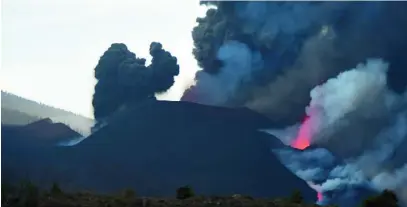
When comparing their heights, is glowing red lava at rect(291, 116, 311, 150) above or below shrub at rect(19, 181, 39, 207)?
above

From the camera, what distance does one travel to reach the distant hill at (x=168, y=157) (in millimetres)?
8133

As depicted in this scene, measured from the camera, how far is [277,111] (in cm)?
816

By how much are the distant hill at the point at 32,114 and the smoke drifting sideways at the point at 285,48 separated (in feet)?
3.95

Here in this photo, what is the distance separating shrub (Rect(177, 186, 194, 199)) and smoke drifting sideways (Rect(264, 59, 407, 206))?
979 millimetres

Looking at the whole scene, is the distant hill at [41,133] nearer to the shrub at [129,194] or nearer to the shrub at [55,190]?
the shrub at [55,190]

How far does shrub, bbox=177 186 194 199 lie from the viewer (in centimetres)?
810

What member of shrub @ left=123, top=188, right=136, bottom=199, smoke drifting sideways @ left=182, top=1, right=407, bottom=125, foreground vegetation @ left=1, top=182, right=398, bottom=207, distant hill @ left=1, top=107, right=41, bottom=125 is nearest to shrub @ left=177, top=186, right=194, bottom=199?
foreground vegetation @ left=1, top=182, right=398, bottom=207

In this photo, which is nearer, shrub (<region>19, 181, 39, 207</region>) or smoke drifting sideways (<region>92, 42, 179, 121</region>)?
shrub (<region>19, 181, 39, 207</region>)

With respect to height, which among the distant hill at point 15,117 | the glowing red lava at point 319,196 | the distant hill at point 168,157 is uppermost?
the distant hill at point 15,117

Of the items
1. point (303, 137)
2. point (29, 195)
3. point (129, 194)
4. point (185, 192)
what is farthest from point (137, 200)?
point (303, 137)

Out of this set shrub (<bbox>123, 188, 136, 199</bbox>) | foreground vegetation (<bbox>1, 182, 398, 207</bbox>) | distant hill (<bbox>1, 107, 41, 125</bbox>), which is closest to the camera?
foreground vegetation (<bbox>1, 182, 398, 207</bbox>)

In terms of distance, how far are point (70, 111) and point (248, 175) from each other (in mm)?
2029

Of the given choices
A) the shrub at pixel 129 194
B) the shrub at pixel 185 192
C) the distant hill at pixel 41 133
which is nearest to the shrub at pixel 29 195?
the distant hill at pixel 41 133

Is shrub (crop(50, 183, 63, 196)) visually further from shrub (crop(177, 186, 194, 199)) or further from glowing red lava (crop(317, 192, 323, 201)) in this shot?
glowing red lava (crop(317, 192, 323, 201))
